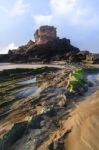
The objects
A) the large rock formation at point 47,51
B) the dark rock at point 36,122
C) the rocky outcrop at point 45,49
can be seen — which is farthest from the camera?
the rocky outcrop at point 45,49

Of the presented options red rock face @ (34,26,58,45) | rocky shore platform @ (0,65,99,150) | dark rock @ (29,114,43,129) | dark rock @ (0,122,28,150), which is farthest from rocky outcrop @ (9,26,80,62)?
dark rock @ (0,122,28,150)

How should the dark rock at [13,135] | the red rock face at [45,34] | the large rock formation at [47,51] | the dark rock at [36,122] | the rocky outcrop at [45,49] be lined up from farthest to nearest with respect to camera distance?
the red rock face at [45,34], the rocky outcrop at [45,49], the large rock formation at [47,51], the dark rock at [36,122], the dark rock at [13,135]

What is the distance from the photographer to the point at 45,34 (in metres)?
61.6

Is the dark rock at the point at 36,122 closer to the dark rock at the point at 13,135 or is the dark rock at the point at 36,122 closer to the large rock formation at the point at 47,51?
the dark rock at the point at 13,135

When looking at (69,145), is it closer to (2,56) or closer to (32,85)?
(32,85)

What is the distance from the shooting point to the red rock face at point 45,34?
60.8 m

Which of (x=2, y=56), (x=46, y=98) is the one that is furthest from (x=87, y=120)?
(x=2, y=56)

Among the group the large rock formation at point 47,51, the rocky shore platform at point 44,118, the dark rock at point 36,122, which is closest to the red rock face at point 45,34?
the large rock formation at point 47,51

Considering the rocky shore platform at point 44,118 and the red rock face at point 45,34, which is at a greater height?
the red rock face at point 45,34

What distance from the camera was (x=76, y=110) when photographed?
46.5ft

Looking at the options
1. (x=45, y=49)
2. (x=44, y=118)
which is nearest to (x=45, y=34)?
(x=45, y=49)

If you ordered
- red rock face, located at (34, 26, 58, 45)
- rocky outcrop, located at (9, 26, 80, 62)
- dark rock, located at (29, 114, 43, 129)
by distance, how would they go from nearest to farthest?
dark rock, located at (29, 114, 43, 129) < rocky outcrop, located at (9, 26, 80, 62) < red rock face, located at (34, 26, 58, 45)

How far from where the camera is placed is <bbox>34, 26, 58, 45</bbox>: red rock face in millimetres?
60769

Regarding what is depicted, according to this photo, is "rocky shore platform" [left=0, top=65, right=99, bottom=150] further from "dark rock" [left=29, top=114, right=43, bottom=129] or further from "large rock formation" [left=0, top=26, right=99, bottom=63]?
"large rock formation" [left=0, top=26, right=99, bottom=63]
